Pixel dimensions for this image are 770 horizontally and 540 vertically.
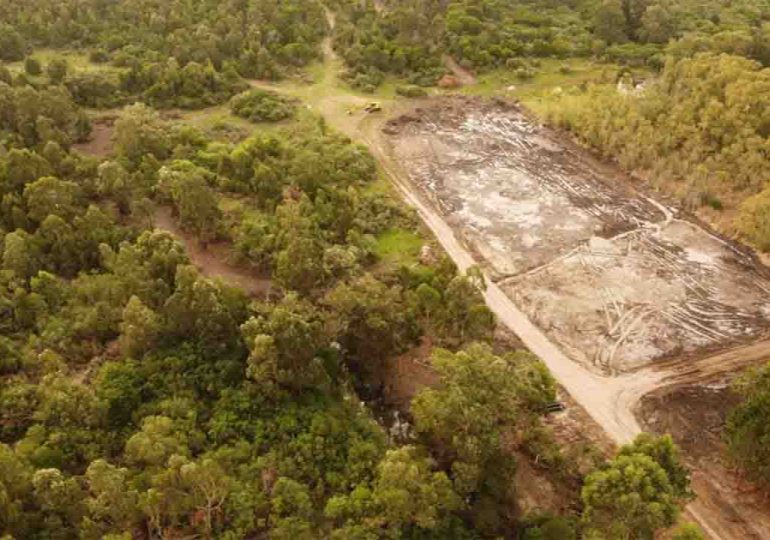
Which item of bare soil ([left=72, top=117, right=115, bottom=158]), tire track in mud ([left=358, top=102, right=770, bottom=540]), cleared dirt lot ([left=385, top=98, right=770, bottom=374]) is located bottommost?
tire track in mud ([left=358, top=102, right=770, bottom=540])

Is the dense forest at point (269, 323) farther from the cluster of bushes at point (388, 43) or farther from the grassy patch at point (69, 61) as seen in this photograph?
the cluster of bushes at point (388, 43)

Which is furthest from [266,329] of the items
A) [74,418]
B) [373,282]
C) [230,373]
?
[74,418]

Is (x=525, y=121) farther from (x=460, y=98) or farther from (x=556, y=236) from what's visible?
(x=556, y=236)

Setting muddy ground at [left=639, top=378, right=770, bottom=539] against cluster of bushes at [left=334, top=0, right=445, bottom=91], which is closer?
muddy ground at [left=639, top=378, right=770, bottom=539]

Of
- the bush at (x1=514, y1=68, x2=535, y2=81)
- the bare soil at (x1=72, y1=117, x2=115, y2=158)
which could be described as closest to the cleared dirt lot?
the bush at (x1=514, y1=68, x2=535, y2=81)

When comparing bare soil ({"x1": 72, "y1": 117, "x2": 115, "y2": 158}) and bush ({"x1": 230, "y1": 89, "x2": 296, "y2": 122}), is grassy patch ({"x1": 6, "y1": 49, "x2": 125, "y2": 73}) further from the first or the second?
bush ({"x1": 230, "y1": 89, "x2": 296, "y2": 122})
